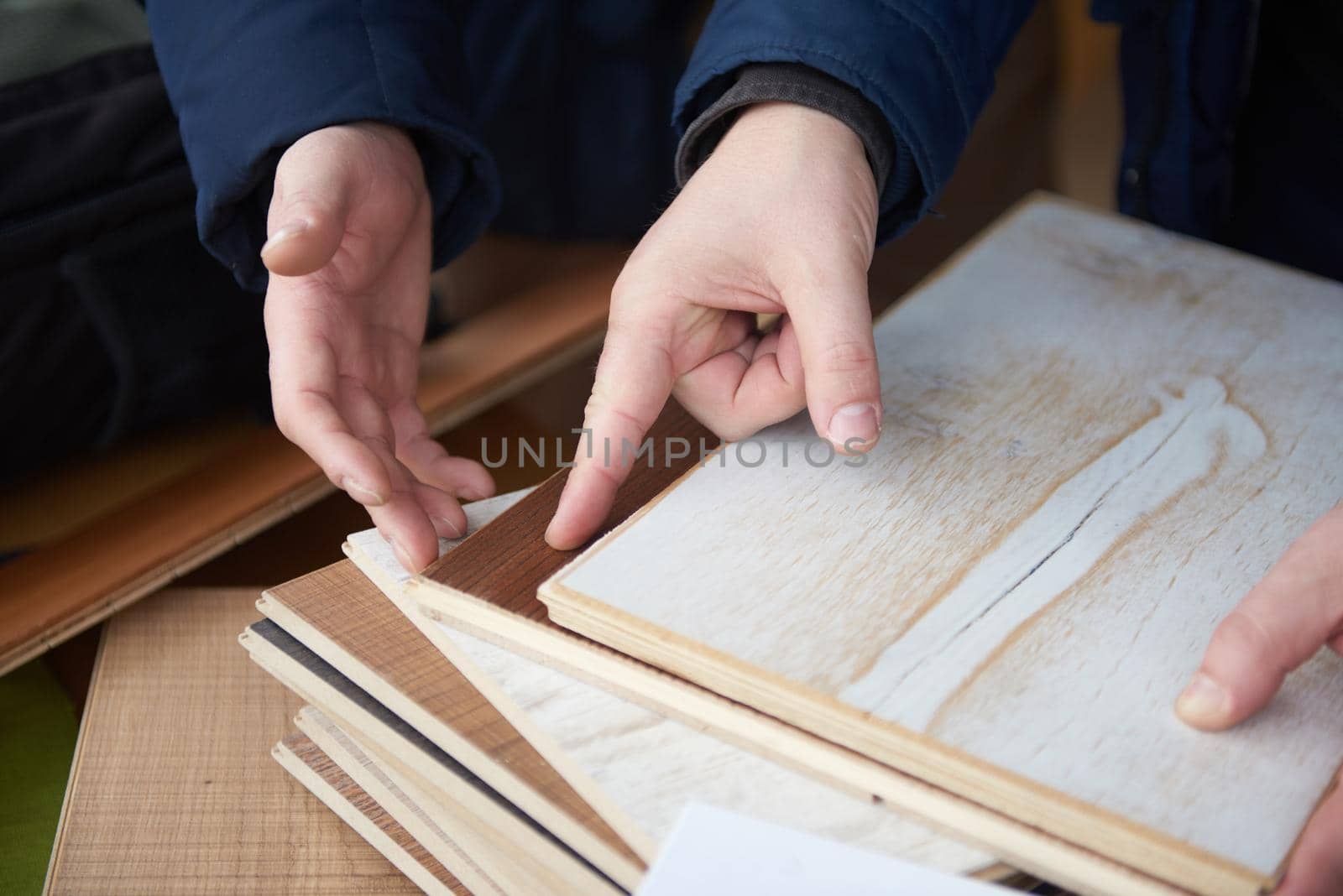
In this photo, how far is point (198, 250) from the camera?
1020mm

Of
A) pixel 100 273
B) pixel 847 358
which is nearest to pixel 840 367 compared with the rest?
pixel 847 358

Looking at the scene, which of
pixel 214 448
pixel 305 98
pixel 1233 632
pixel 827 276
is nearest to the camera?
pixel 1233 632

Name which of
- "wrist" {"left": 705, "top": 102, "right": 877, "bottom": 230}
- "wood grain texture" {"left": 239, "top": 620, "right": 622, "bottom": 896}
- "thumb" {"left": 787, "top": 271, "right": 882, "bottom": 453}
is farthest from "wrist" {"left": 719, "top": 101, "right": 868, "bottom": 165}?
"wood grain texture" {"left": 239, "top": 620, "right": 622, "bottom": 896}

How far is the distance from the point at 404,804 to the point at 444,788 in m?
0.07

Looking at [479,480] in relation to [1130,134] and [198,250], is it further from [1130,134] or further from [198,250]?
[1130,134]

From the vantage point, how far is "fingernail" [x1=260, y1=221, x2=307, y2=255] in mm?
684

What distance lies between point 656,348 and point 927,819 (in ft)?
1.10

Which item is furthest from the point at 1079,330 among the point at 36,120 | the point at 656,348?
the point at 36,120

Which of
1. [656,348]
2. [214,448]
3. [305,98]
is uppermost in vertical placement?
[305,98]

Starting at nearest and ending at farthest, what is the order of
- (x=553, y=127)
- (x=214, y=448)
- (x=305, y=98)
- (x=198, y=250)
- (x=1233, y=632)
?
(x=1233, y=632) → (x=305, y=98) → (x=198, y=250) → (x=214, y=448) → (x=553, y=127)

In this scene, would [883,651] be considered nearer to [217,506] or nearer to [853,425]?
[853,425]

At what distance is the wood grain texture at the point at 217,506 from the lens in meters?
0.85

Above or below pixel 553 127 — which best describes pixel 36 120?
above

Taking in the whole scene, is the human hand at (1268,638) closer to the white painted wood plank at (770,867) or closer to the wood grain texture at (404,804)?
the white painted wood plank at (770,867)
